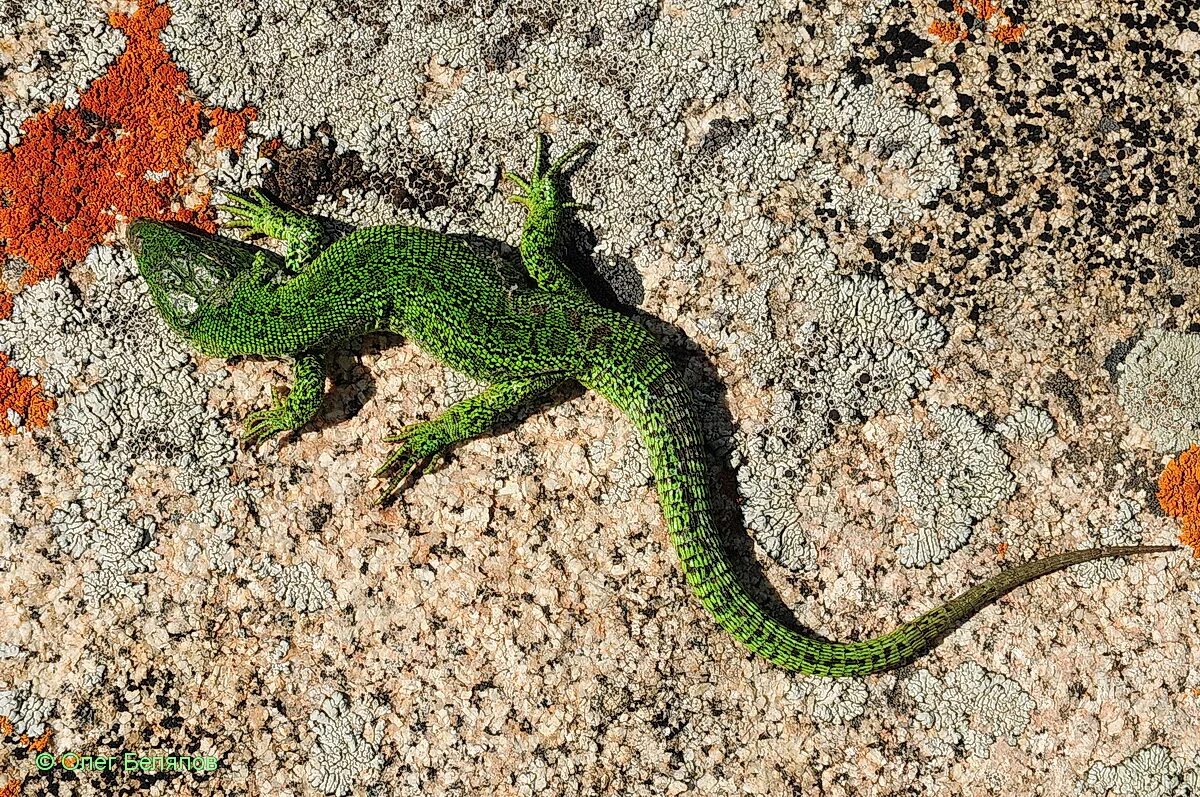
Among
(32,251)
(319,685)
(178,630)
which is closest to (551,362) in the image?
(319,685)

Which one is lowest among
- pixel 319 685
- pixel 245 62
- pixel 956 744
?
pixel 319 685

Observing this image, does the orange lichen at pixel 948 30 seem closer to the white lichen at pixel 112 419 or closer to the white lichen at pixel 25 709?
the white lichen at pixel 112 419

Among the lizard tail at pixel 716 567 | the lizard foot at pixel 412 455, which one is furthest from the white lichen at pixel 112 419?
the lizard tail at pixel 716 567

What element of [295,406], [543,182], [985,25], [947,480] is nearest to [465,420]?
[295,406]

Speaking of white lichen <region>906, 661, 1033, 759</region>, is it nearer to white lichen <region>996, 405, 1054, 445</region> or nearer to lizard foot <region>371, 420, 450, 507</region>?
white lichen <region>996, 405, 1054, 445</region>

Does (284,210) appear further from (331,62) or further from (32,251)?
(32,251)
